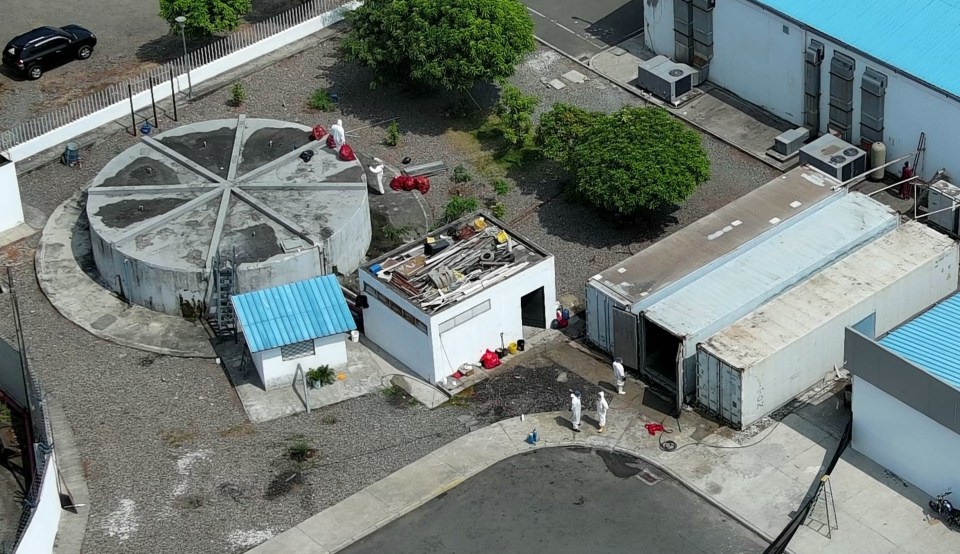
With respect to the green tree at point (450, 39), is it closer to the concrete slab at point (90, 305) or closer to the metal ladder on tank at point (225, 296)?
the metal ladder on tank at point (225, 296)

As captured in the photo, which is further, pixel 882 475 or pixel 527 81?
pixel 527 81

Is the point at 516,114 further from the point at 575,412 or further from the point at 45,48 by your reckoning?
the point at 45,48

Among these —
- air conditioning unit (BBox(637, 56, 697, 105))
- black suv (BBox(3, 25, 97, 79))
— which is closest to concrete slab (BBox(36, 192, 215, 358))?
black suv (BBox(3, 25, 97, 79))

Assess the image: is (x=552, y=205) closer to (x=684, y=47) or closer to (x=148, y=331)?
(x=684, y=47)

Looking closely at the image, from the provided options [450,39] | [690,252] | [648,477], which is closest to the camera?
[648,477]

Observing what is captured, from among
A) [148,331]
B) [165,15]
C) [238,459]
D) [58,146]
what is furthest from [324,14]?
[238,459]

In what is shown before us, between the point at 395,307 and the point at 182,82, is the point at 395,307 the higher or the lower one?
the lower one

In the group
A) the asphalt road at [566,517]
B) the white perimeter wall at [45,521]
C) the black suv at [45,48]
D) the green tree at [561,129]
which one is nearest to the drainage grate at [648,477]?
the asphalt road at [566,517]

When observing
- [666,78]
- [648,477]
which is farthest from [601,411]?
[666,78]
